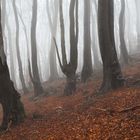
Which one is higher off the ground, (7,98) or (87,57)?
(87,57)

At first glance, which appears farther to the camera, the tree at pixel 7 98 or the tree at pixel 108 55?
the tree at pixel 108 55

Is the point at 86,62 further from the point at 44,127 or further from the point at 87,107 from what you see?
the point at 44,127

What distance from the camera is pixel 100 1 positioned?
16281 mm

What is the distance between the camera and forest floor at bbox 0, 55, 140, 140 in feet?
33.1

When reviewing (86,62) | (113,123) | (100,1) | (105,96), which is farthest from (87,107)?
(86,62)

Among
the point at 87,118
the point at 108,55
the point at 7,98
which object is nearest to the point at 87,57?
the point at 108,55

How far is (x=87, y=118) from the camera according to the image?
1224 cm

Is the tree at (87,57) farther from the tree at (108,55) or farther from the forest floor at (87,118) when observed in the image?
the tree at (108,55)

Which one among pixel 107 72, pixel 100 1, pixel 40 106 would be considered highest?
pixel 100 1

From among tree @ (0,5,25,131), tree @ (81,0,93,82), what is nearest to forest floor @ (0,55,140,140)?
tree @ (0,5,25,131)

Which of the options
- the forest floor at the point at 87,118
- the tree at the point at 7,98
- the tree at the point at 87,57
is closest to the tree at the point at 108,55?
the forest floor at the point at 87,118

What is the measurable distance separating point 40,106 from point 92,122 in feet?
24.0

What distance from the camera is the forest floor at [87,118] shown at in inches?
397

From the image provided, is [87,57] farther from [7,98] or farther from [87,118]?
[87,118]
